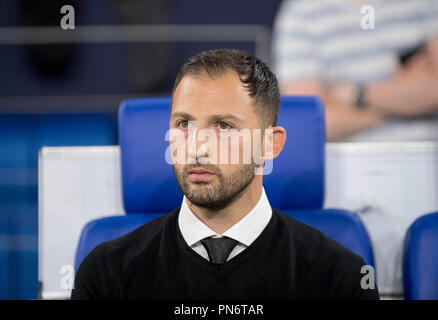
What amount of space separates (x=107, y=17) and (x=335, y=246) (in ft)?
4.17

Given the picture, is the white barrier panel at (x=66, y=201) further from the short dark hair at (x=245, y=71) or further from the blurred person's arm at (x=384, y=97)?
the blurred person's arm at (x=384, y=97)

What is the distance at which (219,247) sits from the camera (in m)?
0.78

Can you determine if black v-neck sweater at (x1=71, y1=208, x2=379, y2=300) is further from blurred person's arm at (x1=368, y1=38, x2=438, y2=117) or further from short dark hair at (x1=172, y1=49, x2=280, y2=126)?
blurred person's arm at (x1=368, y1=38, x2=438, y2=117)

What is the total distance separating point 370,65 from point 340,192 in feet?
1.62

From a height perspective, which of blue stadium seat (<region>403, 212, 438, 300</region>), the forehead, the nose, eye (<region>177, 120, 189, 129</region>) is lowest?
blue stadium seat (<region>403, 212, 438, 300</region>)

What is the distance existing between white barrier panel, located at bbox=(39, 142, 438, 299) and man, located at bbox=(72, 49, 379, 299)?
0.33 meters

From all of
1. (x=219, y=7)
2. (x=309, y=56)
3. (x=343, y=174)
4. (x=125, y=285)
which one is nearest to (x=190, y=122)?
(x=125, y=285)

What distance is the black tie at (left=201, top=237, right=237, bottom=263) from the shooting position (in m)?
0.78

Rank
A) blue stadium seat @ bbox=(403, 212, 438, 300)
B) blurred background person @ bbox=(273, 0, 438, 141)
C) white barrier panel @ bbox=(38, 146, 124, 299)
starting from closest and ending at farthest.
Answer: blue stadium seat @ bbox=(403, 212, 438, 300)
white barrier panel @ bbox=(38, 146, 124, 299)
blurred background person @ bbox=(273, 0, 438, 141)

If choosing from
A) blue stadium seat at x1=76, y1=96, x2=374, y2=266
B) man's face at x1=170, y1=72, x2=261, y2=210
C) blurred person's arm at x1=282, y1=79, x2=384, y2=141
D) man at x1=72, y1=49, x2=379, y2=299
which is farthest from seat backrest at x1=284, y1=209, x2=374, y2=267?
blurred person's arm at x1=282, y1=79, x2=384, y2=141

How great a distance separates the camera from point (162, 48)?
1748 millimetres

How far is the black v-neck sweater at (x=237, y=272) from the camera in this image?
2.52 ft

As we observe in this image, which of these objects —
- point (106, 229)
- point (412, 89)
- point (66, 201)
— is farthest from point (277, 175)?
point (412, 89)

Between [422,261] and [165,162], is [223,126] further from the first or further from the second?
[422,261]
